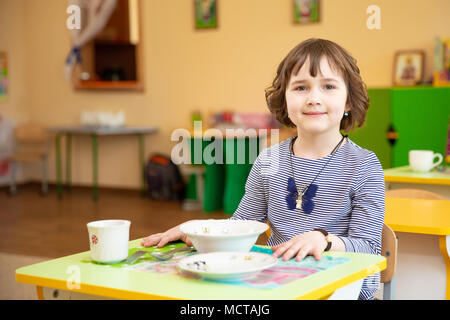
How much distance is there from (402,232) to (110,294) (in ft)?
3.82

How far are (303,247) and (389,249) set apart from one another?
40 cm

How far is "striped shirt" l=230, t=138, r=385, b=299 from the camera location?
1.45 metres

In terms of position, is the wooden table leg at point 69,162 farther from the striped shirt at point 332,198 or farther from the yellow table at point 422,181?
the striped shirt at point 332,198

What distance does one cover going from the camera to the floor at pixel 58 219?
4.10m

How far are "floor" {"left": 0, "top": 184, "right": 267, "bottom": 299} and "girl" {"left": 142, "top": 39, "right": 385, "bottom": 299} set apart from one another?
2064 mm

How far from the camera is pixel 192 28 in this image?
6.63 metres

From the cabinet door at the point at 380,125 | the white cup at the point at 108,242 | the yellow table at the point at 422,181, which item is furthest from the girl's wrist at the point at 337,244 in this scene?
the cabinet door at the point at 380,125

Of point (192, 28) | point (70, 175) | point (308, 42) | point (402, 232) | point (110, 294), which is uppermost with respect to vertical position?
point (192, 28)

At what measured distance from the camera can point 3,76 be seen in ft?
25.4

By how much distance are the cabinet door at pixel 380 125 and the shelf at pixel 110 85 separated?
9.65ft

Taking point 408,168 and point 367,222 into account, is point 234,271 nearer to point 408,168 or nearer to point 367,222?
point 367,222

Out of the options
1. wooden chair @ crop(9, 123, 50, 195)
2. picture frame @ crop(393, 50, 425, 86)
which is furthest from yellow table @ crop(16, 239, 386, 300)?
wooden chair @ crop(9, 123, 50, 195)

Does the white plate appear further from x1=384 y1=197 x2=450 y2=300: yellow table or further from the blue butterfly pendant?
x1=384 y1=197 x2=450 y2=300: yellow table
